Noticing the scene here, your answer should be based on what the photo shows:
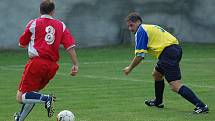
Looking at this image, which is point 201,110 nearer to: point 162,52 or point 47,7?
point 162,52

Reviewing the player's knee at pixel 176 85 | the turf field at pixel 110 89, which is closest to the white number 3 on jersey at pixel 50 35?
the turf field at pixel 110 89

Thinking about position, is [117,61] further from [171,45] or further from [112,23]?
[171,45]

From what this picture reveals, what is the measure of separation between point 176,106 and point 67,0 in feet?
53.6

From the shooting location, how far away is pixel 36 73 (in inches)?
353

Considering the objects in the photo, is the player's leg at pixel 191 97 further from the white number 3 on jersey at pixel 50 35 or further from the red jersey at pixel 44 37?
the white number 3 on jersey at pixel 50 35

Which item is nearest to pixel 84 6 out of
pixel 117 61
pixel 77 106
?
pixel 117 61

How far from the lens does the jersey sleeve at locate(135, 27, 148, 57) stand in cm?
1051

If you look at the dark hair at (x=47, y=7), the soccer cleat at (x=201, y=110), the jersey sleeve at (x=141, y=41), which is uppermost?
the dark hair at (x=47, y=7)

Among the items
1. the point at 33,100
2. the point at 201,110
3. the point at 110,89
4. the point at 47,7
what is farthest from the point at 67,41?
the point at 110,89

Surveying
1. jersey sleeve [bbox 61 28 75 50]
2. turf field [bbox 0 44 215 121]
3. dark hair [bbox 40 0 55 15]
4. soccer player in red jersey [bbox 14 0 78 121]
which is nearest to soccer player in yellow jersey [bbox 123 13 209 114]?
turf field [bbox 0 44 215 121]

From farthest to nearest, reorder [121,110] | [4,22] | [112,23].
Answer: [112,23] → [4,22] → [121,110]

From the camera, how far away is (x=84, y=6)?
2747 cm

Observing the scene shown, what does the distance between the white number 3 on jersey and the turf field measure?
1.39 meters

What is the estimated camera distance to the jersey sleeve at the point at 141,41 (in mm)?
10508
